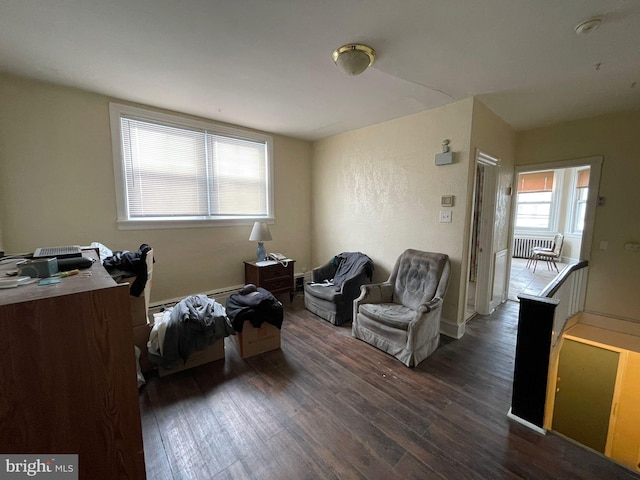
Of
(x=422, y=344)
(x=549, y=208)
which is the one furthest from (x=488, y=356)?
(x=549, y=208)

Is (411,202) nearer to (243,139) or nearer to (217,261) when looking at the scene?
(243,139)

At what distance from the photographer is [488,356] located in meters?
2.50

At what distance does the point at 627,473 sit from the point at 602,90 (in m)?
3.02

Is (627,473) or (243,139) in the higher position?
(243,139)

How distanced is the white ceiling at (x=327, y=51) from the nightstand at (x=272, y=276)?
6.66ft

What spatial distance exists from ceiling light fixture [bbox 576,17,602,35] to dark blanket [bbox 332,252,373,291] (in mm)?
2655

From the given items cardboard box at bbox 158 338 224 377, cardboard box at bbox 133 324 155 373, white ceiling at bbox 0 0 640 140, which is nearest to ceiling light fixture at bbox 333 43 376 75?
white ceiling at bbox 0 0 640 140

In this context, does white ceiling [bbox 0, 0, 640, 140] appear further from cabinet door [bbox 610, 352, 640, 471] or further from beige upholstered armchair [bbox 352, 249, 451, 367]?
cabinet door [bbox 610, 352, 640, 471]

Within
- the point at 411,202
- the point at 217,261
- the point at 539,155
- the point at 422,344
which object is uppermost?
the point at 539,155

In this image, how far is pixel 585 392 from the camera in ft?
8.32

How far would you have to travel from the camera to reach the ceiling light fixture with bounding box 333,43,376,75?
1.77 metres

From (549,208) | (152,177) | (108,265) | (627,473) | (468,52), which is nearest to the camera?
(627,473)

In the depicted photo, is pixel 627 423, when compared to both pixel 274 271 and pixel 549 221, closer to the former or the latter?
pixel 274 271

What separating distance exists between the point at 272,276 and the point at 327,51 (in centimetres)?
269
